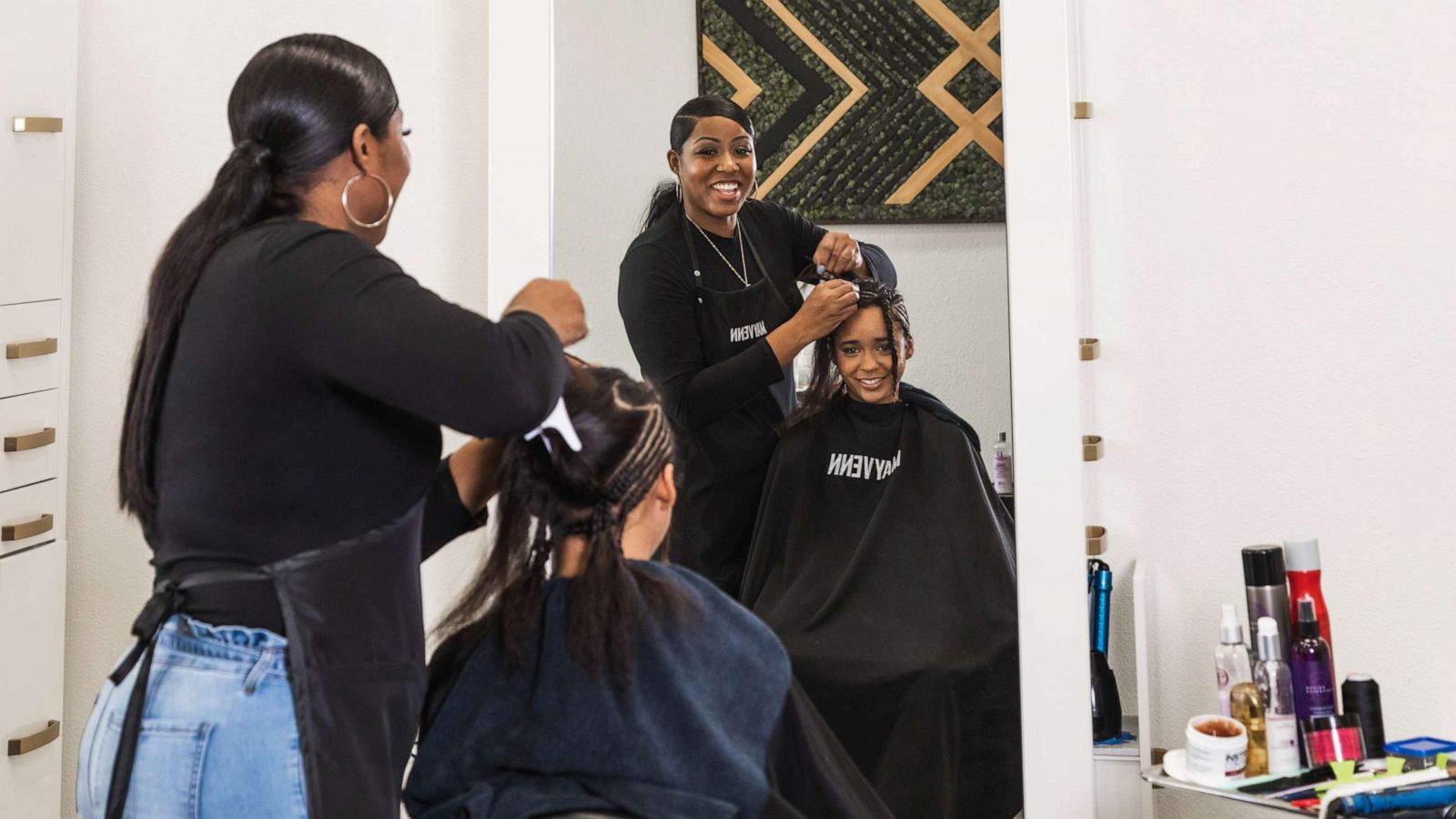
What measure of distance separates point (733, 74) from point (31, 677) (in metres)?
1.53

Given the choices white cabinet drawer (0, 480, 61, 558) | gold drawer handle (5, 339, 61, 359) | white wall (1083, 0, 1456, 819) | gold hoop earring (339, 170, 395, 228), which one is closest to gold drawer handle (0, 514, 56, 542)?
white cabinet drawer (0, 480, 61, 558)

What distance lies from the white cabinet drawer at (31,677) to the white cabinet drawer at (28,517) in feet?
0.06

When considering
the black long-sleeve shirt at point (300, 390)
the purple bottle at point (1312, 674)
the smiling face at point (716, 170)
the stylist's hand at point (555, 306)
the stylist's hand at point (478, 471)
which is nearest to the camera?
the black long-sleeve shirt at point (300, 390)

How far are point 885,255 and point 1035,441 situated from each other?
0.35m

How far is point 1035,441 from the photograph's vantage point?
6.13 ft

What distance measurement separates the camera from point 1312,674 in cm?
161

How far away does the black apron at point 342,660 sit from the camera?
1173mm

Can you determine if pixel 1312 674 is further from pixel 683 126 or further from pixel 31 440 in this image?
pixel 31 440

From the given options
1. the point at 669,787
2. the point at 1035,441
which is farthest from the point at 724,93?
the point at 669,787

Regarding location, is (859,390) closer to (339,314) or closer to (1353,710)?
(1353,710)

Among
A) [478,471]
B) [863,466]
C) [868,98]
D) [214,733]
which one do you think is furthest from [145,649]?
[868,98]

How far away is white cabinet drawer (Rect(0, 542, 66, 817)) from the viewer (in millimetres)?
2133

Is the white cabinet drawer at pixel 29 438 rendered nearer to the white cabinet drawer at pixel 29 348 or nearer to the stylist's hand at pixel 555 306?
the white cabinet drawer at pixel 29 348

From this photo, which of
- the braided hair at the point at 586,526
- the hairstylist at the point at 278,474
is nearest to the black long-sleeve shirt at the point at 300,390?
the hairstylist at the point at 278,474
